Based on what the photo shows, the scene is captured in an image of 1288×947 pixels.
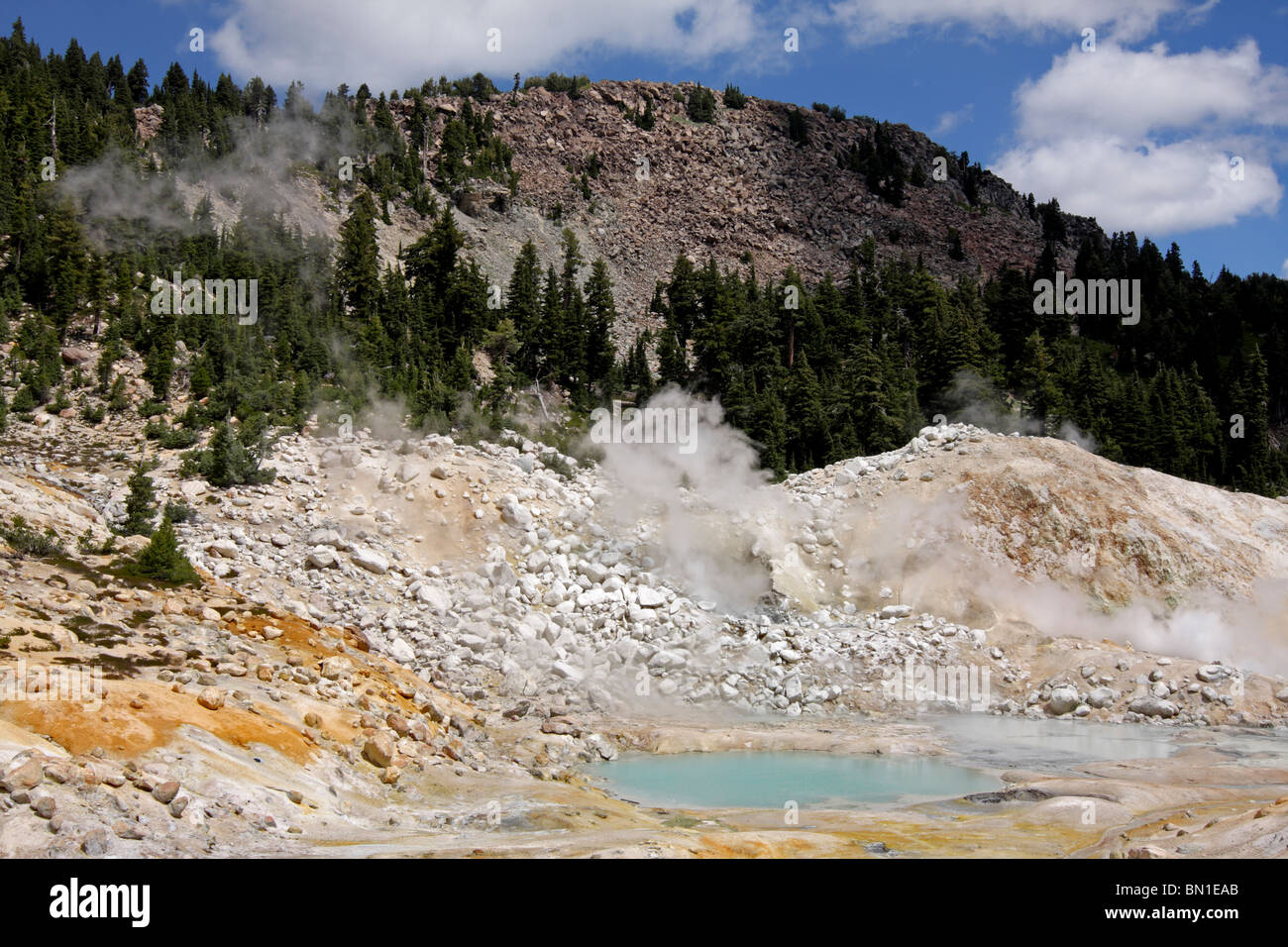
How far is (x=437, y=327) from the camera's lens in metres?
53.8

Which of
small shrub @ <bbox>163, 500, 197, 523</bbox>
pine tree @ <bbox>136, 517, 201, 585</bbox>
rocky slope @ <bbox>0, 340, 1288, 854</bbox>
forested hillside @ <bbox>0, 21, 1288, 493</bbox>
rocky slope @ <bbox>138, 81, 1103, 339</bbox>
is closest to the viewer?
rocky slope @ <bbox>0, 340, 1288, 854</bbox>

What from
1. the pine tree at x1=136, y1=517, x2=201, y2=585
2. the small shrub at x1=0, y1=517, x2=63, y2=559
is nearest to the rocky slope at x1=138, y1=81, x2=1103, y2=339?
the pine tree at x1=136, y1=517, x2=201, y2=585

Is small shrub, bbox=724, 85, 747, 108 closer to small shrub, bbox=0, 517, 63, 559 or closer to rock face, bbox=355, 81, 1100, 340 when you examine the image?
rock face, bbox=355, 81, 1100, 340

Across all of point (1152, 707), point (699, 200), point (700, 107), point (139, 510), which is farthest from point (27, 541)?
point (700, 107)

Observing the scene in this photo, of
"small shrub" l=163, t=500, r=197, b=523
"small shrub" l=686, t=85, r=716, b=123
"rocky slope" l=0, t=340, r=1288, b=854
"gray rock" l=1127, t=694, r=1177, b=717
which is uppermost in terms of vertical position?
"small shrub" l=686, t=85, r=716, b=123

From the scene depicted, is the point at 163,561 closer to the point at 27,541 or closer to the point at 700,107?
the point at 27,541

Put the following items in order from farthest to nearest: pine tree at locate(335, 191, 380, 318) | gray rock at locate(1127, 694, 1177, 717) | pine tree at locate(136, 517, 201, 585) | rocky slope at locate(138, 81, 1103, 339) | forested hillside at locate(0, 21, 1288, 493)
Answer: rocky slope at locate(138, 81, 1103, 339), pine tree at locate(335, 191, 380, 318), forested hillside at locate(0, 21, 1288, 493), gray rock at locate(1127, 694, 1177, 717), pine tree at locate(136, 517, 201, 585)

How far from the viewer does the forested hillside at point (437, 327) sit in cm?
3706

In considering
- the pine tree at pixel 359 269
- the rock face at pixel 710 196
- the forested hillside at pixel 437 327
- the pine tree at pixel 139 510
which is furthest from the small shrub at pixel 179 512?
the rock face at pixel 710 196

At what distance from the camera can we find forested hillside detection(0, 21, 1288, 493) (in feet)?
122

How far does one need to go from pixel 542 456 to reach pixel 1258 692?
2534 cm
